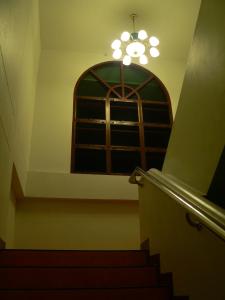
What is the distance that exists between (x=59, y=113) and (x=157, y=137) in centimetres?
211

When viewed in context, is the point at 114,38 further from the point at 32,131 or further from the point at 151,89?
the point at 32,131

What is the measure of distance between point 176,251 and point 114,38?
5498 mm

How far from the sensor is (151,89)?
22.8 feet

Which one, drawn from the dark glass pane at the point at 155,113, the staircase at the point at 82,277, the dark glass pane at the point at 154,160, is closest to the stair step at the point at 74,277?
the staircase at the point at 82,277

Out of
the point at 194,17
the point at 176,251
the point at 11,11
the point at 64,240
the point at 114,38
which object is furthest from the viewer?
the point at 114,38

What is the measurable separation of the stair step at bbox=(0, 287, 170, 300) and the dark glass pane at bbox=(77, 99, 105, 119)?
14.8ft

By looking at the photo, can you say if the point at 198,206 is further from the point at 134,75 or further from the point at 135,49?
the point at 134,75

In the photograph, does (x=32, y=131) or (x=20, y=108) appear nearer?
(x=20, y=108)

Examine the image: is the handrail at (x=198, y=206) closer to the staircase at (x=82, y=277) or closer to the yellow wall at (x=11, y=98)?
the staircase at (x=82, y=277)

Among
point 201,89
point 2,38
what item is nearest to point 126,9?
point 2,38

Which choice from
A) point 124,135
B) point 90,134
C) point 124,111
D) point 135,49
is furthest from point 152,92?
point 90,134

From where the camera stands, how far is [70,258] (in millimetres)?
2961

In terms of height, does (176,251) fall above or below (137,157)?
below

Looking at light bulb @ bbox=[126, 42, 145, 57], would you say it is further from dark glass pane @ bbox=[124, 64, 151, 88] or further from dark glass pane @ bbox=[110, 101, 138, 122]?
dark glass pane @ bbox=[110, 101, 138, 122]
